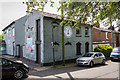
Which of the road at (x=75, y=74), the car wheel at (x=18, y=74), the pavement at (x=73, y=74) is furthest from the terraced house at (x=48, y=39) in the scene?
Answer: the car wheel at (x=18, y=74)

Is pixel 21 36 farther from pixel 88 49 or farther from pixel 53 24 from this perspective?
pixel 88 49

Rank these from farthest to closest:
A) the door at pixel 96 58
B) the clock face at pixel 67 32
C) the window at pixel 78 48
Result: the window at pixel 78 48, the clock face at pixel 67 32, the door at pixel 96 58

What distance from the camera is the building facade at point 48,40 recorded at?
1305cm

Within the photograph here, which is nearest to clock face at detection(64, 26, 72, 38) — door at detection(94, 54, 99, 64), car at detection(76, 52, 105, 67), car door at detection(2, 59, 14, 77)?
car at detection(76, 52, 105, 67)

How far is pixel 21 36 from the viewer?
1919cm

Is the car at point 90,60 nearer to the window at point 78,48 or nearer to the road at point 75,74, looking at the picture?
the road at point 75,74

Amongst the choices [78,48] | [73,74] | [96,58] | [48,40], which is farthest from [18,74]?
[78,48]

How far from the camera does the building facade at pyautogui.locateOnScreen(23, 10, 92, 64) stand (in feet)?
42.8

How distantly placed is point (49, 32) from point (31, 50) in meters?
4.20

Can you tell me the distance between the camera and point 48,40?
13.4 m

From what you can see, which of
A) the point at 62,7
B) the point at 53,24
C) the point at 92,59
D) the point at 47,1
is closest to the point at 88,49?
the point at 92,59

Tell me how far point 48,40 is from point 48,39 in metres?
0.12

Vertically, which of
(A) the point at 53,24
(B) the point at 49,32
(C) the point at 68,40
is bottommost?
(C) the point at 68,40

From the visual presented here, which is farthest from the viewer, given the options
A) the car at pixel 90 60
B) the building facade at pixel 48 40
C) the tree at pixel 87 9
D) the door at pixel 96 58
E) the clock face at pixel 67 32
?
the clock face at pixel 67 32
